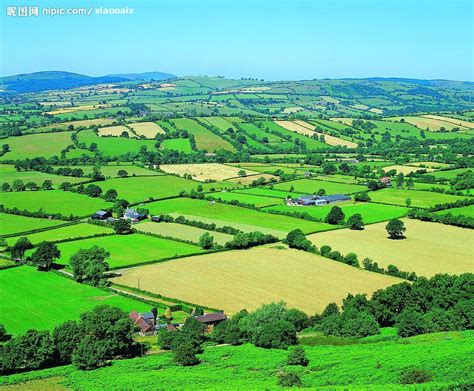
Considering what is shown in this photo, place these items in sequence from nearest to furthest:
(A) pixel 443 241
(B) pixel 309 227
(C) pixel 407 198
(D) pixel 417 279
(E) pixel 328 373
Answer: (E) pixel 328 373 → (D) pixel 417 279 → (A) pixel 443 241 → (B) pixel 309 227 → (C) pixel 407 198

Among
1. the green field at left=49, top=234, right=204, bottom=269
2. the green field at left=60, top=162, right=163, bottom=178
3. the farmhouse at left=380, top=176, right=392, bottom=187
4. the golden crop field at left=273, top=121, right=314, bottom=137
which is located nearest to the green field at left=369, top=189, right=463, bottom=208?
the farmhouse at left=380, top=176, right=392, bottom=187

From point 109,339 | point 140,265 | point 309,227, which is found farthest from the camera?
point 309,227

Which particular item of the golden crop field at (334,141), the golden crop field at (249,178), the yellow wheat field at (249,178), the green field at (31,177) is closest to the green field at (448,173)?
the yellow wheat field at (249,178)

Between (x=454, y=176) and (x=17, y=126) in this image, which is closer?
(x=454, y=176)

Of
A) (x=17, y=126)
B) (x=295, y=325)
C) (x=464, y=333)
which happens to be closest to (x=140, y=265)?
(x=295, y=325)

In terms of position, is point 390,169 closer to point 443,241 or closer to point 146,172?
point 146,172

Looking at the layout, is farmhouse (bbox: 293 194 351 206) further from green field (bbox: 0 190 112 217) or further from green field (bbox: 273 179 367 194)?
green field (bbox: 0 190 112 217)

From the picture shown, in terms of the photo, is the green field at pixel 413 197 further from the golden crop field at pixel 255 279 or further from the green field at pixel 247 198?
the golden crop field at pixel 255 279

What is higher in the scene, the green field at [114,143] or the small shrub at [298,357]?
the green field at [114,143]
